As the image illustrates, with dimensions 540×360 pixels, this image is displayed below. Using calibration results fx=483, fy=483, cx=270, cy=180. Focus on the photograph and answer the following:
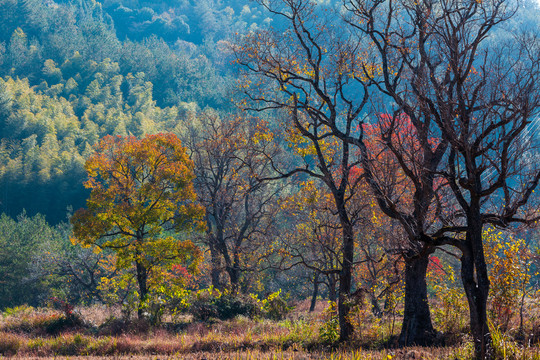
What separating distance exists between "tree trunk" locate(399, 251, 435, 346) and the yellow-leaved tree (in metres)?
13.5

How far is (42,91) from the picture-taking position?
130 meters

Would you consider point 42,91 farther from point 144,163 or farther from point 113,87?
point 144,163

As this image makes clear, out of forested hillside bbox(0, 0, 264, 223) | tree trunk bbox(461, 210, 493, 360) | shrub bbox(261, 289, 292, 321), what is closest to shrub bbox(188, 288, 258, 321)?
shrub bbox(261, 289, 292, 321)

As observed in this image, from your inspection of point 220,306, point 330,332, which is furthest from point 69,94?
point 330,332

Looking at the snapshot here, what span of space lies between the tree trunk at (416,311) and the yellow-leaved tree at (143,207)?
13519 millimetres

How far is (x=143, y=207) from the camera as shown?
929 inches

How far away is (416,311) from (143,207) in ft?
51.4

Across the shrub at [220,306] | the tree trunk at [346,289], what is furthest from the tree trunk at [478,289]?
the shrub at [220,306]

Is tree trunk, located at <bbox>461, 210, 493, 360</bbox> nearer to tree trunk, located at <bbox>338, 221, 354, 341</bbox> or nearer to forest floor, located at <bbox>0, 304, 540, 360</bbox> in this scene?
forest floor, located at <bbox>0, 304, 540, 360</bbox>

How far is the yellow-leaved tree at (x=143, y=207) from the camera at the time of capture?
72.2 ft

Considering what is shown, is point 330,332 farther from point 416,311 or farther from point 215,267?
point 215,267

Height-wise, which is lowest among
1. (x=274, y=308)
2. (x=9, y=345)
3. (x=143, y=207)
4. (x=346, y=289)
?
(x=9, y=345)

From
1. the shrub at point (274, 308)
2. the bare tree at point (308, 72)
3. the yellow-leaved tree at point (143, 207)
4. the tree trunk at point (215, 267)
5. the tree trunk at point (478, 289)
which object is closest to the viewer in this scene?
the tree trunk at point (478, 289)

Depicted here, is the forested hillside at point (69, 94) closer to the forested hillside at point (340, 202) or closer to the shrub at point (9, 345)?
the forested hillside at point (340, 202)
